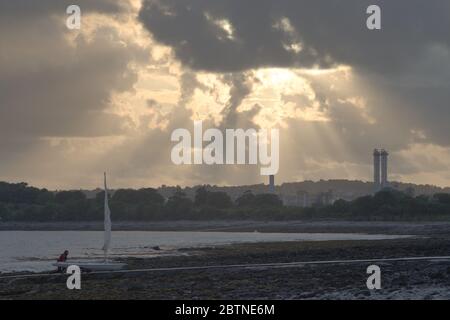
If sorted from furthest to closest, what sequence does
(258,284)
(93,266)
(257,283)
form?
(93,266), (257,283), (258,284)

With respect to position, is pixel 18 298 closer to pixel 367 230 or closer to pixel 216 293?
pixel 216 293

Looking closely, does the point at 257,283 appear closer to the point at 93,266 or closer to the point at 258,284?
the point at 258,284

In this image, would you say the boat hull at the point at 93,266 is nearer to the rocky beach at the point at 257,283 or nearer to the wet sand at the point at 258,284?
the rocky beach at the point at 257,283

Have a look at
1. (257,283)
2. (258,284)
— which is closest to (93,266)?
(257,283)

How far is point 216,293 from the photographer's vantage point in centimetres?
4062

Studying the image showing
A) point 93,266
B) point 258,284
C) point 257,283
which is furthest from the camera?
point 93,266

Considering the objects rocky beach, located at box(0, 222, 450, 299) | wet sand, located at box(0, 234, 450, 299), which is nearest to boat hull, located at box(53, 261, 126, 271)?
rocky beach, located at box(0, 222, 450, 299)

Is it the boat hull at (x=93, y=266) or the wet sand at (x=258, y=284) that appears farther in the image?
the boat hull at (x=93, y=266)

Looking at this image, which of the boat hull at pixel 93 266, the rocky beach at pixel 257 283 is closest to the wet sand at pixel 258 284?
the rocky beach at pixel 257 283

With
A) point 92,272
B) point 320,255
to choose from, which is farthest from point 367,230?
point 92,272

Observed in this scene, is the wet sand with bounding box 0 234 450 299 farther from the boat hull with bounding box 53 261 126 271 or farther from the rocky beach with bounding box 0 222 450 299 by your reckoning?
the boat hull with bounding box 53 261 126 271

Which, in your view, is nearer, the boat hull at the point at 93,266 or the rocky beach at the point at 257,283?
the rocky beach at the point at 257,283
